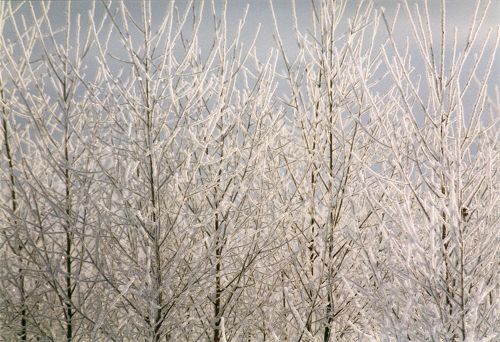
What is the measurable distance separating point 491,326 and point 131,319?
2.85 meters

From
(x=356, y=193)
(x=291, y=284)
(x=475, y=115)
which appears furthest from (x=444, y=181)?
(x=291, y=284)

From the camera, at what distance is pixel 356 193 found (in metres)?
5.21

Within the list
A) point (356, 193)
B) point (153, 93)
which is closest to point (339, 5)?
point (356, 193)

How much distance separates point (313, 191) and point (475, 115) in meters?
2.66

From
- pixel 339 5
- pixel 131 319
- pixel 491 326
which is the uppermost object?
pixel 339 5

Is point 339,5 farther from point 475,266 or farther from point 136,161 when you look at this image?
point 475,266

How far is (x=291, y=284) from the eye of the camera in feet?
21.0

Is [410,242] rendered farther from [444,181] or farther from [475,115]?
[475,115]

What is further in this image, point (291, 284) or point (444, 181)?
point (291, 284)

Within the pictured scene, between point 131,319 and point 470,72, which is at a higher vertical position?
point 470,72

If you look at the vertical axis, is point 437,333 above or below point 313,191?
below

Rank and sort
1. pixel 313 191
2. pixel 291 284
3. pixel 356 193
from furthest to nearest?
pixel 291 284 < pixel 313 191 < pixel 356 193

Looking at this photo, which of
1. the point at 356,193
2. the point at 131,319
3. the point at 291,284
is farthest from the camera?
the point at 291,284

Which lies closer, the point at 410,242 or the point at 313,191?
the point at 410,242
